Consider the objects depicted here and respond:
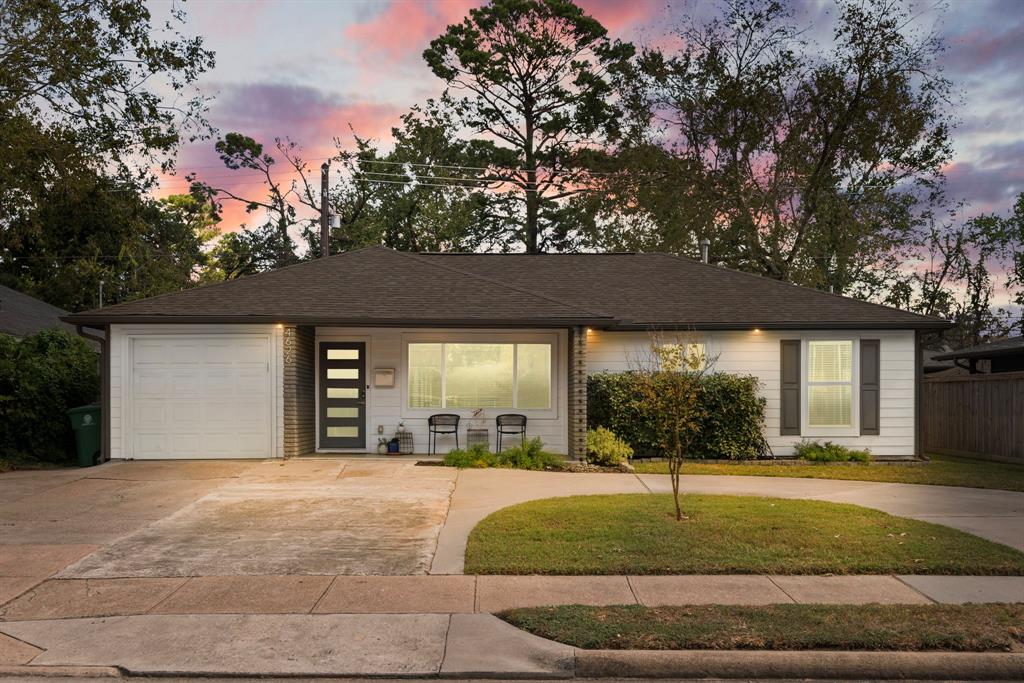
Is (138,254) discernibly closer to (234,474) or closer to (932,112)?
(234,474)

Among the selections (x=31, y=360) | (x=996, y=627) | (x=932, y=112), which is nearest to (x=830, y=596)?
(x=996, y=627)

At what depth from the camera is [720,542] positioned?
833cm

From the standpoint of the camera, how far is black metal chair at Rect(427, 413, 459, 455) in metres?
16.1

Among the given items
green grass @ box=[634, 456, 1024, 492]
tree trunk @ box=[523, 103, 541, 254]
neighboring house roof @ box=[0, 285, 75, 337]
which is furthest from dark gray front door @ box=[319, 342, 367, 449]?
tree trunk @ box=[523, 103, 541, 254]

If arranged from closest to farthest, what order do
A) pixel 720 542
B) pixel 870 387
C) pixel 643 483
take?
1. pixel 720 542
2. pixel 643 483
3. pixel 870 387

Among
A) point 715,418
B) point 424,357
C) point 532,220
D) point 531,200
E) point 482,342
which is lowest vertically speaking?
point 715,418

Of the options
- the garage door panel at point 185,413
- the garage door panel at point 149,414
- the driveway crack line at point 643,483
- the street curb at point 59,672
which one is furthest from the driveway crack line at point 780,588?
the garage door panel at point 149,414

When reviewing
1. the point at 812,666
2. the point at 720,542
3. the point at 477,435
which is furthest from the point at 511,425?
the point at 812,666

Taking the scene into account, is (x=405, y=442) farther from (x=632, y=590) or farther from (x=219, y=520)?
(x=632, y=590)

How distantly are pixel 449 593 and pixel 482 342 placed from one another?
32.6ft

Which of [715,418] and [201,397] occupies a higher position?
[201,397]

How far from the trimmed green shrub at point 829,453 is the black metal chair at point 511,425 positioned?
5.56 meters

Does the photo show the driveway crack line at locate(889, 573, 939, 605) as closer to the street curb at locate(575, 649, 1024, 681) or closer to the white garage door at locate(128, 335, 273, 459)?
the street curb at locate(575, 649, 1024, 681)

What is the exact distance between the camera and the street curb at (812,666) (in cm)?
524
